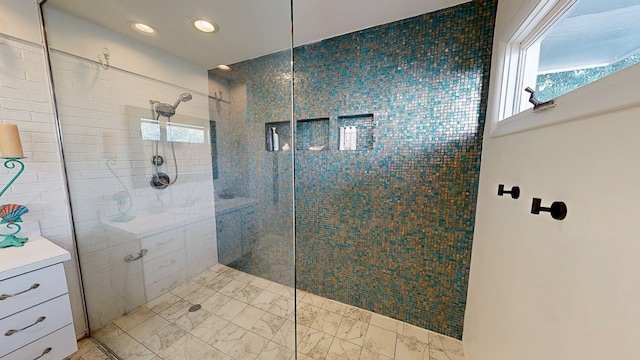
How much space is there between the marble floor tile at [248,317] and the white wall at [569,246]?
5.00ft

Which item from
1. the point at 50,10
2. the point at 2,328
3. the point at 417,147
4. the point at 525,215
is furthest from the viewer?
the point at 417,147

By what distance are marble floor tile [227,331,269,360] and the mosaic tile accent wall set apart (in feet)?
2.41

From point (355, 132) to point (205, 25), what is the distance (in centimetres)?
140

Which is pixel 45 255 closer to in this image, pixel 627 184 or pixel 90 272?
pixel 90 272

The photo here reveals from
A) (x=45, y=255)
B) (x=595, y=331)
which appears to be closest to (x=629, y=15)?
(x=595, y=331)

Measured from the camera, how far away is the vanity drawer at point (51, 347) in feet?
3.57

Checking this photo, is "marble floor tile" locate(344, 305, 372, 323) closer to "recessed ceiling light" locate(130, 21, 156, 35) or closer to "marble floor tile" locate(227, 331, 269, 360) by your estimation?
"marble floor tile" locate(227, 331, 269, 360)

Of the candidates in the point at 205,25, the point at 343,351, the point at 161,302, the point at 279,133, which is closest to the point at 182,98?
the point at 205,25

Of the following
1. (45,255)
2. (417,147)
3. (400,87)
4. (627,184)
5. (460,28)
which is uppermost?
(460,28)

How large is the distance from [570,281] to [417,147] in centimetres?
114

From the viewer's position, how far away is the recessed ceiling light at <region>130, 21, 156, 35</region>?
1490 millimetres

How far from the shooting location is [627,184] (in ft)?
1.47

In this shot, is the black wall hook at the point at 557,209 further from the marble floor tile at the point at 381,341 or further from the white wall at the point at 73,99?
the white wall at the point at 73,99

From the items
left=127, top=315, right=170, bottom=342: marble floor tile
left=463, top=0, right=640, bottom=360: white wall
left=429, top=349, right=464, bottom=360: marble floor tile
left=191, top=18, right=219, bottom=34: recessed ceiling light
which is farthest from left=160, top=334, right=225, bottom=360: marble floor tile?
left=191, top=18, right=219, bottom=34: recessed ceiling light
